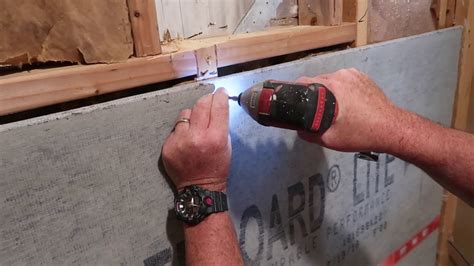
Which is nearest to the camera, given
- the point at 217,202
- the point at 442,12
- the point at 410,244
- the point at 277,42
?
the point at 217,202

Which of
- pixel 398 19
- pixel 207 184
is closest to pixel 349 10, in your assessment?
pixel 398 19

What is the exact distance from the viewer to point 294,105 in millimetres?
693

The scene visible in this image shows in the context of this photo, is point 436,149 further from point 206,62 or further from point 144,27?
point 144,27

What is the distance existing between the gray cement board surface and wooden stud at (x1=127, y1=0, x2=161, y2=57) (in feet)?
0.28

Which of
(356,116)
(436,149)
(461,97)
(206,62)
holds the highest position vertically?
(206,62)

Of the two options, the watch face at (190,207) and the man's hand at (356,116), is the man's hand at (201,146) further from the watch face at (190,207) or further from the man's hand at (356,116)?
the man's hand at (356,116)

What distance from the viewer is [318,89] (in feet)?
2.35

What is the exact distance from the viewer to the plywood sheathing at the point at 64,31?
61 cm

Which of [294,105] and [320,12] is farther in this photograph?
[320,12]

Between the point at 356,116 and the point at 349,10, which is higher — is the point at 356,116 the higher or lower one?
the lower one

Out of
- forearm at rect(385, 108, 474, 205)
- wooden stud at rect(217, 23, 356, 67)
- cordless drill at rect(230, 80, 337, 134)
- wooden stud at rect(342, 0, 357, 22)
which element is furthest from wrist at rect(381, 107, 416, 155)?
wooden stud at rect(342, 0, 357, 22)

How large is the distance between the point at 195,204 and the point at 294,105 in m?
0.26

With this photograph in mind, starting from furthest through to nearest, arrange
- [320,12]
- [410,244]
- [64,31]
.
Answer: [410,244] → [320,12] → [64,31]

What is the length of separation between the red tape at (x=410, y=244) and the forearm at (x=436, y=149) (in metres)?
0.68
